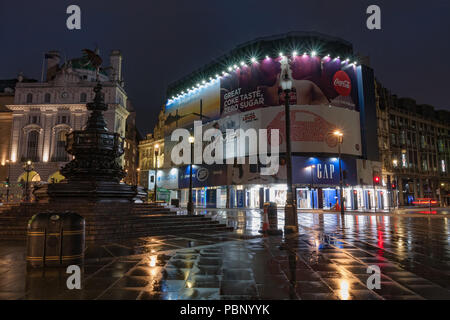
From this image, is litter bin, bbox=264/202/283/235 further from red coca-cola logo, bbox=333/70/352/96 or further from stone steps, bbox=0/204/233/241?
red coca-cola logo, bbox=333/70/352/96

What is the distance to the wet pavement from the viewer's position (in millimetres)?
4453

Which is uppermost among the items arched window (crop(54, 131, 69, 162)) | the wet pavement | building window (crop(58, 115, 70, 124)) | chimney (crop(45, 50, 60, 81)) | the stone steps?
chimney (crop(45, 50, 60, 81))

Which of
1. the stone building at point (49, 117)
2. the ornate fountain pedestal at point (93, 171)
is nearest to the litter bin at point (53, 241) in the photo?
the ornate fountain pedestal at point (93, 171)

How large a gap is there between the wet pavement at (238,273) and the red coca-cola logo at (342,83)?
41.3 metres

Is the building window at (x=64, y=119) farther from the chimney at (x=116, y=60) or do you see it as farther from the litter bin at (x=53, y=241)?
the litter bin at (x=53, y=241)

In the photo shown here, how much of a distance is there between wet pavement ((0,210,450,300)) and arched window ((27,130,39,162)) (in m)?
53.4

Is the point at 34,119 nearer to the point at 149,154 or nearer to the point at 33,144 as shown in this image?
the point at 33,144

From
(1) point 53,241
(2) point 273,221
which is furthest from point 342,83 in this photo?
(1) point 53,241

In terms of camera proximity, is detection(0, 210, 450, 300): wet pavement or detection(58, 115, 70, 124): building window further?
detection(58, 115, 70, 124): building window

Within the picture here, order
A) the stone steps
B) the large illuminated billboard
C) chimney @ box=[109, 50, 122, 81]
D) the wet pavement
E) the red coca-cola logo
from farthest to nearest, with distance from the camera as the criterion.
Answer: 1. chimney @ box=[109, 50, 122, 81]
2. the red coca-cola logo
3. the large illuminated billboard
4. the stone steps
5. the wet pavement

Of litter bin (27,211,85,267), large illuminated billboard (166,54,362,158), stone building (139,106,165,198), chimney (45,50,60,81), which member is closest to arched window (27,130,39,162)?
chimney (45,50,60,81)

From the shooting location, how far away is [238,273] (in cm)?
566

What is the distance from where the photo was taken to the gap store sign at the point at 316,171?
4266 centimetres
